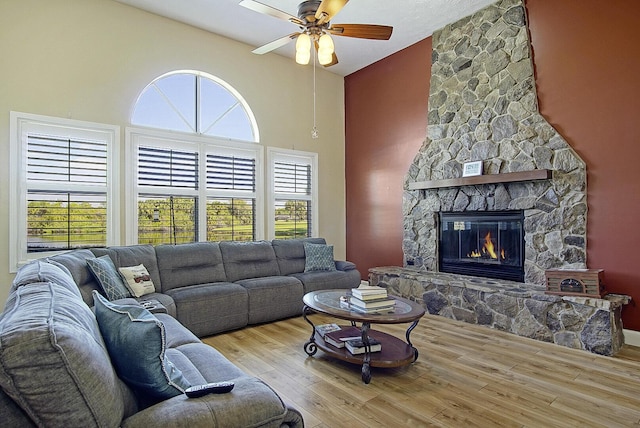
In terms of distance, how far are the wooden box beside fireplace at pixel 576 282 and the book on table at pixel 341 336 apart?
1.94m

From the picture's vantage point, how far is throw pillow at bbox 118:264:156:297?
134 inches

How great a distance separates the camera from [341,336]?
311 centimetres

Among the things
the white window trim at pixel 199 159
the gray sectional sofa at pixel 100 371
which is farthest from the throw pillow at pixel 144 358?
the white window trim at pixel 199 159

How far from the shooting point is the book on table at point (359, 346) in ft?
9.16

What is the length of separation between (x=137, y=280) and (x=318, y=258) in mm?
2258

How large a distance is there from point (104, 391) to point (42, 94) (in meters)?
3.95

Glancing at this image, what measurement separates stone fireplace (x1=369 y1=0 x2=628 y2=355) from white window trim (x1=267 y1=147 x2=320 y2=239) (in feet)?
5.00

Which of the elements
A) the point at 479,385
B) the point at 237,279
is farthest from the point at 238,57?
the point at 479,385

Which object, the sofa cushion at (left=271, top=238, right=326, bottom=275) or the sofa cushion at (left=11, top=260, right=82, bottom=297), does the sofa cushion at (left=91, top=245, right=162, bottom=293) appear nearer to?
the sofa cushion at (left=271, top=238, right=326, bottom=275)

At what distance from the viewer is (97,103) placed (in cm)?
407

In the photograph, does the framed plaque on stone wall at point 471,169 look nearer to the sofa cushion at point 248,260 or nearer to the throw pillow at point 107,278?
the sofa cushion at point 248,260

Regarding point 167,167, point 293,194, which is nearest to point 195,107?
point 167,167

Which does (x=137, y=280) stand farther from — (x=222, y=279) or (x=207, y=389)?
(x=207, y=389)

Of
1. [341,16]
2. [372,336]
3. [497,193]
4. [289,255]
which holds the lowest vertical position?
[372,336]
